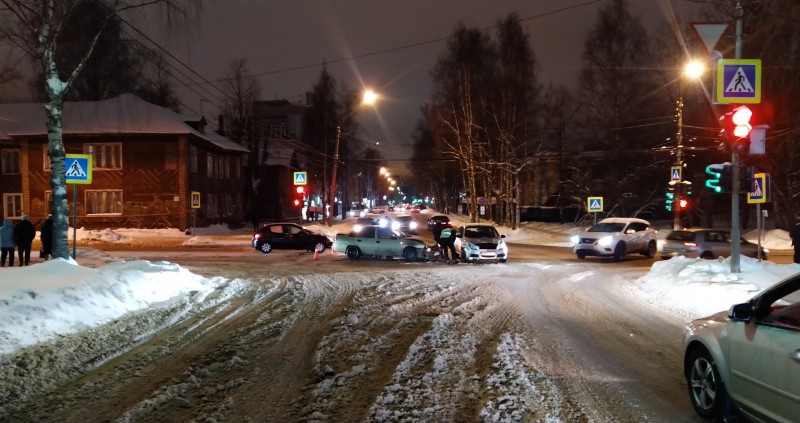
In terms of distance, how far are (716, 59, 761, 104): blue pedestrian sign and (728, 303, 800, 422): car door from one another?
9.57 m

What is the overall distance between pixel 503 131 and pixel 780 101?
57.2 feet

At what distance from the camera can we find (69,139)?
3859 centimetres

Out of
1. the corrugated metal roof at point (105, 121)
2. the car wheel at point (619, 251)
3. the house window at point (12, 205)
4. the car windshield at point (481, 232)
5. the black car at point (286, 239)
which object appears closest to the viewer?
the car windshield at point (481, 232)

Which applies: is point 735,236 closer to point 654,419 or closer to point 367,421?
point 654,419

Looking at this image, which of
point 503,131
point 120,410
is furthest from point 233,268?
point 503,131

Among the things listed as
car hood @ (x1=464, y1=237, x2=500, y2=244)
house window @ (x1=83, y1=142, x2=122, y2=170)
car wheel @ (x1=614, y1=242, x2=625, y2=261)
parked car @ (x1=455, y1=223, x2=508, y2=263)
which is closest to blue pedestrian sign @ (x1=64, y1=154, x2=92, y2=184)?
parked car @ (x1=455, y1=223, x2=508, y2=263)

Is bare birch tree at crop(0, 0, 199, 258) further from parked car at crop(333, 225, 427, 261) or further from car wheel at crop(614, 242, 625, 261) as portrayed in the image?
car wheel at crop(614, 242, 625, 261)

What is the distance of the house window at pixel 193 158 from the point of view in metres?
40.5

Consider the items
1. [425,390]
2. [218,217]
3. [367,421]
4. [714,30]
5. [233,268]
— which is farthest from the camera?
[218,217]

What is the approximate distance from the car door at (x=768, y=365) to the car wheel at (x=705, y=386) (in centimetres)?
22

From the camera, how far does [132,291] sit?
11.1 m

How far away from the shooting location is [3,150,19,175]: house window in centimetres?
4066

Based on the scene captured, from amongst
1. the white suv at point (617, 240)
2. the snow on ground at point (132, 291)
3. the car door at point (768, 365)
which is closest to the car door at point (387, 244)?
the white suv at point (617, 240)

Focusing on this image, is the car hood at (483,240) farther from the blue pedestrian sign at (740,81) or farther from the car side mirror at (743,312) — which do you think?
the car side mirror at (743,312)
